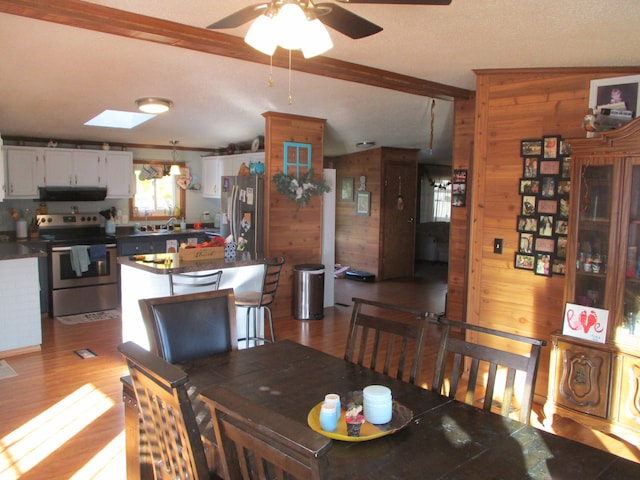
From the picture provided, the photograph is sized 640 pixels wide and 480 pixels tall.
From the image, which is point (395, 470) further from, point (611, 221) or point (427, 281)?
point (427, 281)

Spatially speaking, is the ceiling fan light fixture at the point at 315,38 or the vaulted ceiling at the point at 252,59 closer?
the ceiling fan light fixture at the point at 315,38

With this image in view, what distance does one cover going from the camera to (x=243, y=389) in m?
2.00

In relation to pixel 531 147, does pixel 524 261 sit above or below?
below

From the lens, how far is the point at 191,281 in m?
Result: 4.12

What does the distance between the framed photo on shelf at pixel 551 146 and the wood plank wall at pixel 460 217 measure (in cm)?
134

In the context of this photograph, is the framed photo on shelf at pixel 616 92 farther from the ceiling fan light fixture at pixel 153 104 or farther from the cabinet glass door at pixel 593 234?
the ceiling fan light fixture at pixel 153 104

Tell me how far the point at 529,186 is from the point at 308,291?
9.93 feet

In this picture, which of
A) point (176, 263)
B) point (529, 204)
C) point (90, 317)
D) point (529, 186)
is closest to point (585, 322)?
point (529, 204)

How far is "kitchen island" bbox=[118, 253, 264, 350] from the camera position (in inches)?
163

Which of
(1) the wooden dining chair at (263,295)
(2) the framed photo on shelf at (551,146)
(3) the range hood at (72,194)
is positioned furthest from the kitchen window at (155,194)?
(2) the framed photo on shelf at (551,146)

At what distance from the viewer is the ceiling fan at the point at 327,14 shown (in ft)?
6.42

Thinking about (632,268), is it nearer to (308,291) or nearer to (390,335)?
(390,335)

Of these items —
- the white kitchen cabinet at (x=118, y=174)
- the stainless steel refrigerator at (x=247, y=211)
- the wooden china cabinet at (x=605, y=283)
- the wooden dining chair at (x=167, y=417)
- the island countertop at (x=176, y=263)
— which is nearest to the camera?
the wooden dining chair at (x=167, y=417)

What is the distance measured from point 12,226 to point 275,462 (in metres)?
6.73
